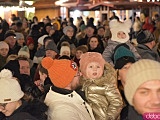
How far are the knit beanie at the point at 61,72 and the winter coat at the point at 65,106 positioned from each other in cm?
7

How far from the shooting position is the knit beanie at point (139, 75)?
8.43ft

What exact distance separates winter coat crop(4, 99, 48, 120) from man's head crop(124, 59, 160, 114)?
85 centimetres

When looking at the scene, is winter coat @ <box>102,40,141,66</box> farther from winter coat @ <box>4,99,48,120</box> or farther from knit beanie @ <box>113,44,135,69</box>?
winter coat @ <box>4,99,48,120</box>

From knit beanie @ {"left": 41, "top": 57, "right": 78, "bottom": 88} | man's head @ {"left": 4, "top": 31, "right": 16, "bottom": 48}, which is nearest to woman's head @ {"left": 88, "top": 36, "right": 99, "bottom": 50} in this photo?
man's head @ {"left": 4, "top": 31, "right": 16, "bottom": 48}

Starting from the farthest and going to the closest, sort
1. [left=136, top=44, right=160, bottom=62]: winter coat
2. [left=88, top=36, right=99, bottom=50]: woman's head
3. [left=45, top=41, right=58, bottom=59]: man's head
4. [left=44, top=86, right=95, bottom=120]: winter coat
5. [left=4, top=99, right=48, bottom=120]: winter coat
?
[left=88, top=36, right=99, bottom=50]: woman's head
[left=45, top=41, right=58, bottom=59]: man's head
[left=136, top=44, right=160, bottom=62]: winter coat
[left=44, top=86, right=95, bottom=120]: winter coat
[left=4, top=99, right=48, bottom=120]: winter coat

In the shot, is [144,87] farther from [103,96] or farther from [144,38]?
[144,38]

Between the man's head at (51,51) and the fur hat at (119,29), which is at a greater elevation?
the fur hat at (119,29)

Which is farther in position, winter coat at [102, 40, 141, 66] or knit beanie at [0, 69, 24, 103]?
winter coat at [102, 40, 141, 66]

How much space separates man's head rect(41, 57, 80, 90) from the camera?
3689 millimetres

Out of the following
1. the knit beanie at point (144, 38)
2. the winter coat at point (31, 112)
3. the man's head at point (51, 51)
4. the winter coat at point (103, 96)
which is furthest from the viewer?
the man's head at point (51, 51)

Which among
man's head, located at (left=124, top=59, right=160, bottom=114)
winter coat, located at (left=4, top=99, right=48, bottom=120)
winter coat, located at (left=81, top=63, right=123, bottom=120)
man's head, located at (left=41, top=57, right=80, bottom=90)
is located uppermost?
man's head, located at (left=124, top=59, right=160, bottom=114)

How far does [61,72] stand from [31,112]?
2.11 feet

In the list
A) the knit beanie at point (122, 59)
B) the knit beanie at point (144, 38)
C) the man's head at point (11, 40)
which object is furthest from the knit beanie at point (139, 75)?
the man's head at point (11, 40)

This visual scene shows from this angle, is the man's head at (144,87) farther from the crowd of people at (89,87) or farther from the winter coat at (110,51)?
the winter coat at (110,51)
